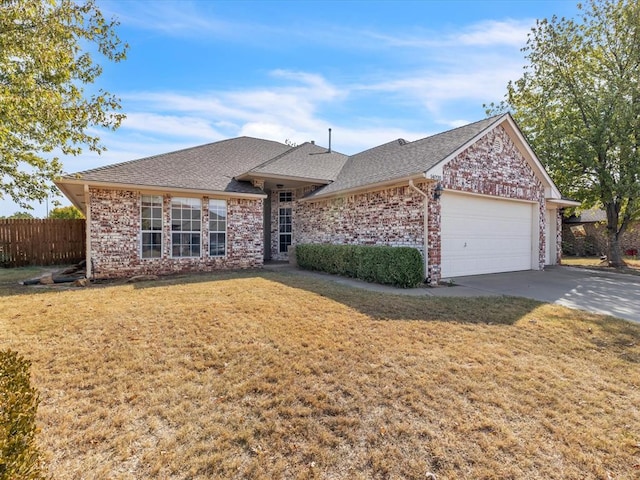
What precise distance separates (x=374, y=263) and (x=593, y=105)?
46.5 feet

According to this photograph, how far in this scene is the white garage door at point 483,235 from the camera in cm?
1060

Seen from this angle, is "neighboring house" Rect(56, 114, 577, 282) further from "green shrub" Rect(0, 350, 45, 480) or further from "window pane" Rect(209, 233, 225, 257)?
"green shrub" Rect(0, 350, 45, 480)

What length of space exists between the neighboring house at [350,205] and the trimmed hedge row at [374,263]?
0.85 metres

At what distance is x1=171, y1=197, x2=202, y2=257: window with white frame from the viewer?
38.5 ft

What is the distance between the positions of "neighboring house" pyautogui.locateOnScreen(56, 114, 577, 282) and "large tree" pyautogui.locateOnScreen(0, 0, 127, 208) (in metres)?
2.54

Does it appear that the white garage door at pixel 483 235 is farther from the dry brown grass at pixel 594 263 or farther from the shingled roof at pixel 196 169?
the shingled roof at pixel 196 169

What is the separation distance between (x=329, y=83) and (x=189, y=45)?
5.08 m

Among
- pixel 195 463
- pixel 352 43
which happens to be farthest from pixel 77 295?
pixel 352 43

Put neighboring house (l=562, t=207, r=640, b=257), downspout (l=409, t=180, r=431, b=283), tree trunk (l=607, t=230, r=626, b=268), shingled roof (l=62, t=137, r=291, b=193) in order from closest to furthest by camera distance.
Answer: downspout (l=409, t=180, r=431, b=283), shingled roof (l=62, t=137, r=291, b=193), tree trunk (l=607, t=230, r=626, b=268), neighboring house (l=562, t=207, r=640, b=257)

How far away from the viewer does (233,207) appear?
12828 mm

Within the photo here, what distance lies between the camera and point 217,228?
12.5 metres

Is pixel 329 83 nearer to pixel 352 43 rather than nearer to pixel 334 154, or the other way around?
pixel 352 43

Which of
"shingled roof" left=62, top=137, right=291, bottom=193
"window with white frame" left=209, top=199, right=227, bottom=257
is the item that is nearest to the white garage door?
"shingled roof" left=62, top=137, right=291, bottom=193

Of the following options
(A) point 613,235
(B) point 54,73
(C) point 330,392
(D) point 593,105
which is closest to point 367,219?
(C) point 330,392
